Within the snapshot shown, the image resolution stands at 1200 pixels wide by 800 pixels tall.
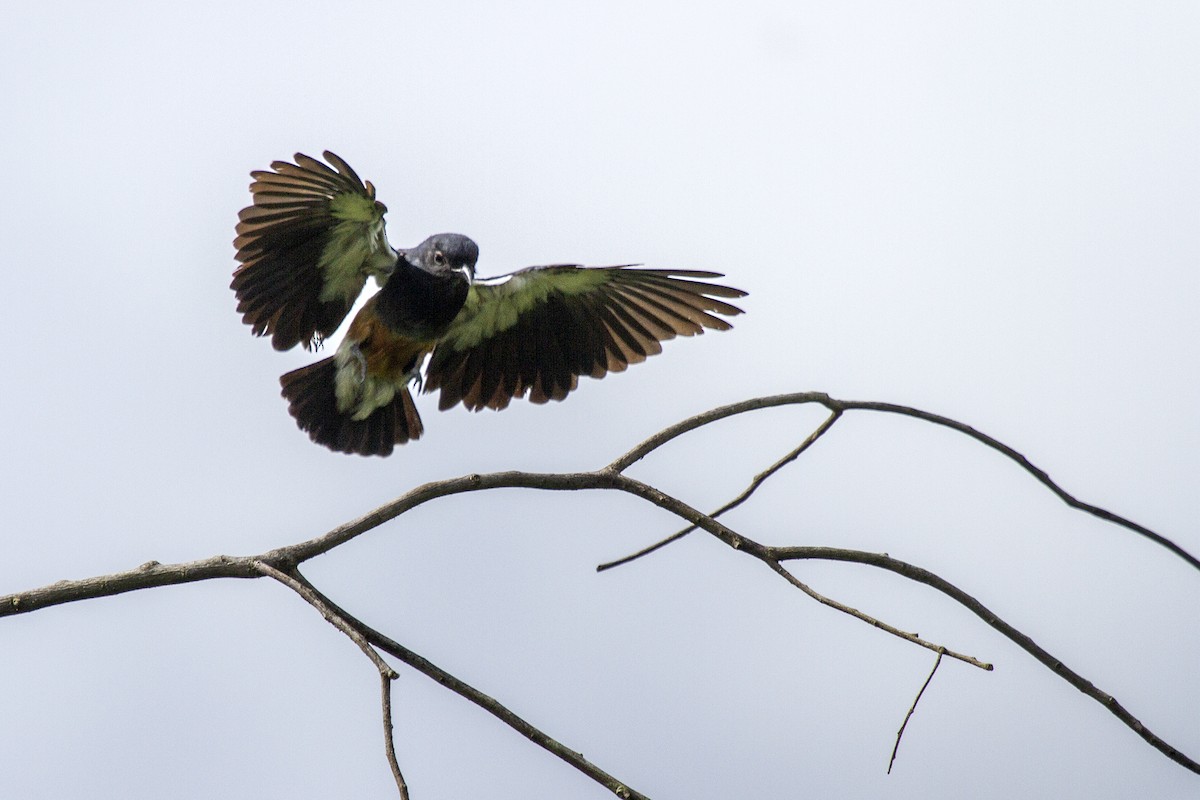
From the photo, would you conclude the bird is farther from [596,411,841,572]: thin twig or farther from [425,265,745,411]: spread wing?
[596,411,841,572]: thin twig

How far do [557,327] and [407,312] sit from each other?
0.67 meters

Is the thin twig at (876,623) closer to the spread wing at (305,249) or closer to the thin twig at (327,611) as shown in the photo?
the thin twig at (327,611)

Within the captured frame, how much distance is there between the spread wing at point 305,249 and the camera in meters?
4.91

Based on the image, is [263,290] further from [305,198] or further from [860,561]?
[860,561]

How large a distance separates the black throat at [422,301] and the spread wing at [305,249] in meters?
0.21

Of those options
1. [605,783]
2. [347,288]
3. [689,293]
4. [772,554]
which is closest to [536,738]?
[605,783]

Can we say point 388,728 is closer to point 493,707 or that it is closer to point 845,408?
point 493,707

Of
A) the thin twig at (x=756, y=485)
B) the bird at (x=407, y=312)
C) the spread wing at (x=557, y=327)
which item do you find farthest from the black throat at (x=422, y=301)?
the thin twig at (x=756, y=485)

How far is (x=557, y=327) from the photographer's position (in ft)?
17.7

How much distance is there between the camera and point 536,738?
239cm

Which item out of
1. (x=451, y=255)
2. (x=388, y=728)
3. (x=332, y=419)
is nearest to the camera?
(x=388, y=728)

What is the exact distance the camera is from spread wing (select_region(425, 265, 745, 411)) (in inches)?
201

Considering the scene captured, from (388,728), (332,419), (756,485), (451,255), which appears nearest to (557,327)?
(451,255)

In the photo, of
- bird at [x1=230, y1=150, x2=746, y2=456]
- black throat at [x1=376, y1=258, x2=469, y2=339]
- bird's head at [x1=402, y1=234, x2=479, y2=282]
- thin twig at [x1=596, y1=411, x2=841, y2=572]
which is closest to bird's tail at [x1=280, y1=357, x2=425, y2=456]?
bird at [x1=230, y1=150, x2=746, y2=456]
